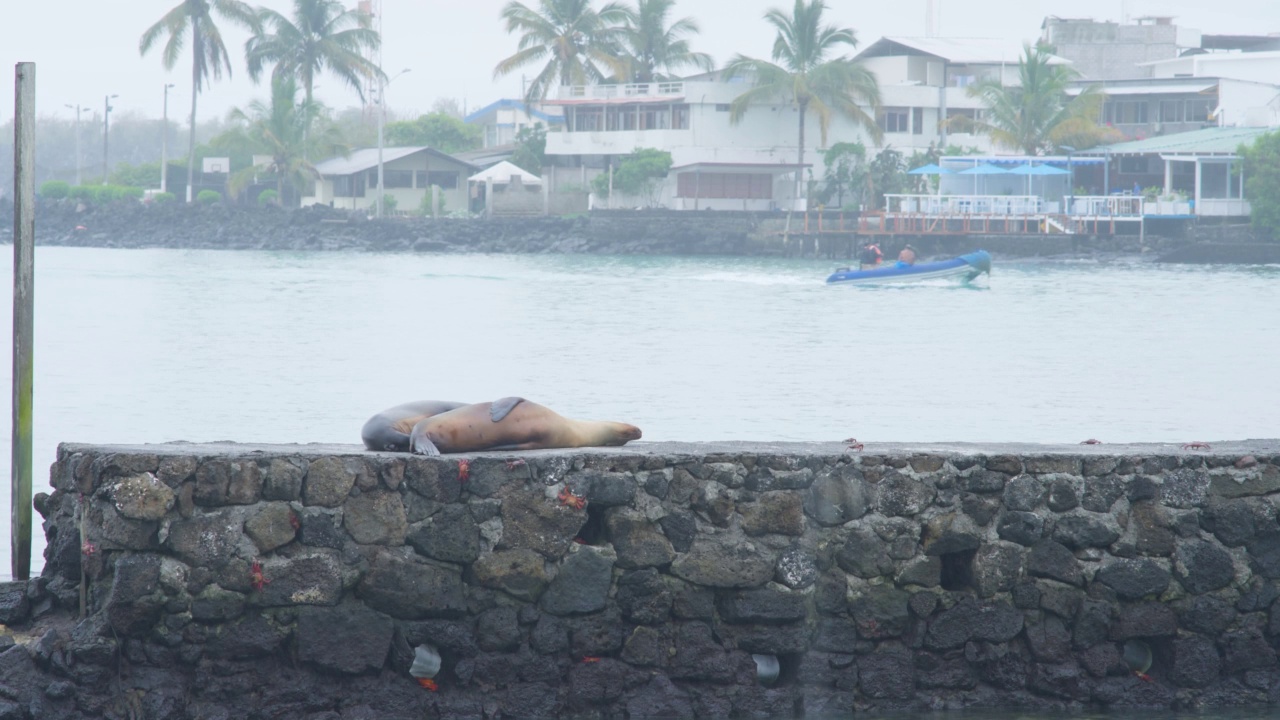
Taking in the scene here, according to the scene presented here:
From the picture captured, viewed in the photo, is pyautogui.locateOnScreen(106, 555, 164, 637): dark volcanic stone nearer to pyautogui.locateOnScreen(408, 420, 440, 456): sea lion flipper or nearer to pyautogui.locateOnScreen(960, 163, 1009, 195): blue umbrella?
pyautogui.locateOnScreen(408, 420, 440, 456): sea lion flipper

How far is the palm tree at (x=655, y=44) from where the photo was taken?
68.4 m

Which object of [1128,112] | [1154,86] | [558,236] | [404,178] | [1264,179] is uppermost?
[1154,86]

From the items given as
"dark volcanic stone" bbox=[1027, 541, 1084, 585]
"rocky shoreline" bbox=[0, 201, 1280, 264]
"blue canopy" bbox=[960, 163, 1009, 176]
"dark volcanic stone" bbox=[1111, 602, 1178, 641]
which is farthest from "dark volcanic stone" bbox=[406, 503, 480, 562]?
"blue canopy" bbox=[960, 163, 1009, 176]

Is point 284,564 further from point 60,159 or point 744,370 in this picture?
point 60,159

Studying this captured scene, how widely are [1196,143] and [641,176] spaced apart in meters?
20.5

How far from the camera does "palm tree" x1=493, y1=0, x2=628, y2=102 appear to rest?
→ 67.4 m

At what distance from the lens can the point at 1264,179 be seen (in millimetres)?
51969

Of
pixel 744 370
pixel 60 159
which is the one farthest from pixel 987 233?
pixel 60 159

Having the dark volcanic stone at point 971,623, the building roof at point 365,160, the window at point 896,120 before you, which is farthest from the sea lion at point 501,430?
the building roof at point 365,160

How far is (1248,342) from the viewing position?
1244 inches

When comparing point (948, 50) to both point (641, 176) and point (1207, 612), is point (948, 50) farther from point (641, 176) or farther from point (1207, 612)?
point (1207, 612)

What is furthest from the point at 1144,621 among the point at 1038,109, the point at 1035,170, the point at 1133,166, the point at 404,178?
the point at 404,178

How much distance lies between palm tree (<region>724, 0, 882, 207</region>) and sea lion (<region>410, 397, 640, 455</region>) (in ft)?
183

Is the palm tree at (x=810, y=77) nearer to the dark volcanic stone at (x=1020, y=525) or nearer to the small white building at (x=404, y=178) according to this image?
the small white building at (x=404, y=178)
